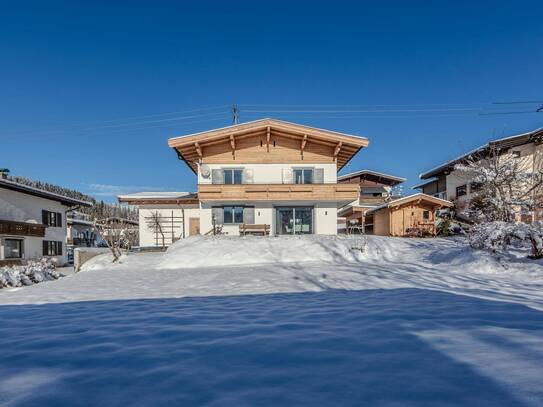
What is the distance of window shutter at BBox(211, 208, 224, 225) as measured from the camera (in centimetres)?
1931

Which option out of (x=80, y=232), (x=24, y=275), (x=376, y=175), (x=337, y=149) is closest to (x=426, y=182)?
(x=376, y=175)

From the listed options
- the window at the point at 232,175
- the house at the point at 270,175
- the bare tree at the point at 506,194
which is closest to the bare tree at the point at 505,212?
the bare tree at the point at 506,194

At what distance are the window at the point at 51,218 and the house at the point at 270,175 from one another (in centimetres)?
1293

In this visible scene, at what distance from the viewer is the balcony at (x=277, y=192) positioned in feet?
60.4

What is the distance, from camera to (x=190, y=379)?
2316 millimetres

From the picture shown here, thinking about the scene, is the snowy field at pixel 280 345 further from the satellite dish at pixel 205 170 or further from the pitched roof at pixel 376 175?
the pitched roof at pixel 376 175

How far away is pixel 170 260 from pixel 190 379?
11.2 meters

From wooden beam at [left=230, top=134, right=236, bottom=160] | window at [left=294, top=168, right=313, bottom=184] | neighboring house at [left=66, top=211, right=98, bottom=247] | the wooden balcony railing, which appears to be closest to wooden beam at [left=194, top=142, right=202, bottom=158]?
wooden beam at [left=230, top=134, right=236, bottom=160]

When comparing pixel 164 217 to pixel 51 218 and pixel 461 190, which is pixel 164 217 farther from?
pixel 461 190

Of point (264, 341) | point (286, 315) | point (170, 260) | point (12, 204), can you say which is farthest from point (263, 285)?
point (12, 204)

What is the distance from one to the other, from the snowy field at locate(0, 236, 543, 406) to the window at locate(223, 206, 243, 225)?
39.6ft

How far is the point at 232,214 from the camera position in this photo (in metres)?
19.5

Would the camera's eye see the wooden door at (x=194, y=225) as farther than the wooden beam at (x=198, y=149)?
Yes

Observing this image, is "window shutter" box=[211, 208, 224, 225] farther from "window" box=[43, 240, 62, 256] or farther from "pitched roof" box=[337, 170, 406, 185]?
"pitched roof" box=[337, 170, 406, 185]
